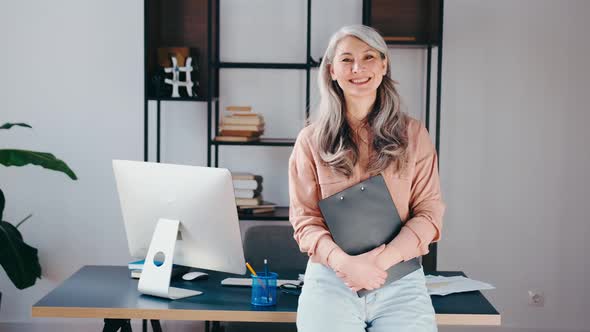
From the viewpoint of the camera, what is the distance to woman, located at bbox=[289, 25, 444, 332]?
2.08 meters

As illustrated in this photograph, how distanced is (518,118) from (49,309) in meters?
2.64

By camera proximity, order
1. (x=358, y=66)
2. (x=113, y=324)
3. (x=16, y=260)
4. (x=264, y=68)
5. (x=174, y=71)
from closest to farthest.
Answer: (x=358, y=66) → (x=113, y=324) → (x=16, y=260) → (x=174, y=71) → (x=264, y=68)

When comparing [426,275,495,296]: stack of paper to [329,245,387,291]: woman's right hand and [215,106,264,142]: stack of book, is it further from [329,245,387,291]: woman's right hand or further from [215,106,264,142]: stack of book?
[215,106,264,142]: stack of book

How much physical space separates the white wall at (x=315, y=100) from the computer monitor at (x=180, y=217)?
5.43 ft

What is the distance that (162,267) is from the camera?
2.38m

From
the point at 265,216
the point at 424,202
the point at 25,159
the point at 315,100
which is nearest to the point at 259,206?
the point at 265,216

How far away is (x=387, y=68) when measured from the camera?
229cm

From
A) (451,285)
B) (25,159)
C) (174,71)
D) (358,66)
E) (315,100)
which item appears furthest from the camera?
(315,100)

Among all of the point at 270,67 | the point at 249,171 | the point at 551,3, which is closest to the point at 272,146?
the point at 249,171

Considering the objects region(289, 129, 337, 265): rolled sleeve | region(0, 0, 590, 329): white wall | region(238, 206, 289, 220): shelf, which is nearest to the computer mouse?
region(289, 129, 337, 265): rolled sleeve

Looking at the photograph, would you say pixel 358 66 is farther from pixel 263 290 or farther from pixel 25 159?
pixel 25 159

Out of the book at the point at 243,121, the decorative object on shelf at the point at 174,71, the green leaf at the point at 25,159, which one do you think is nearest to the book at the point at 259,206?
the book at the point at 243,121

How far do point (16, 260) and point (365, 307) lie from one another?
7.02 ft

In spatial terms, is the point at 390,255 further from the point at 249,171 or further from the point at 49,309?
the point at 249,171
